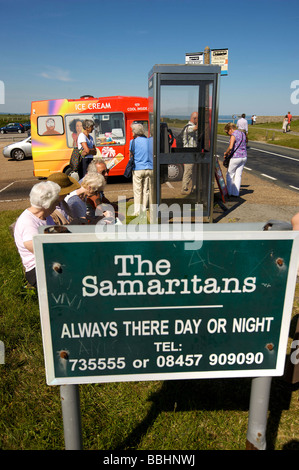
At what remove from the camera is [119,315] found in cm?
166

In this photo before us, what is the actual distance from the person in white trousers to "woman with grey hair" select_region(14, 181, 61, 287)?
251 inches

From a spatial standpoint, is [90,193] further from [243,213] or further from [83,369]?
[243,213]

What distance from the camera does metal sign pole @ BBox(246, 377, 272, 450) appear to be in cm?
175

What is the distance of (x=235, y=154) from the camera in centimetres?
900

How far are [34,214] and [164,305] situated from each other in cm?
209

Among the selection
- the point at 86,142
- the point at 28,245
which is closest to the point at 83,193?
the point at 28,245

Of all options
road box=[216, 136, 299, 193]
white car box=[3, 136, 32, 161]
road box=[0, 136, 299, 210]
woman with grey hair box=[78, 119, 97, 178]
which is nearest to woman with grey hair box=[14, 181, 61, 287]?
woman with grey hair box=[78, 119, 97, 178]

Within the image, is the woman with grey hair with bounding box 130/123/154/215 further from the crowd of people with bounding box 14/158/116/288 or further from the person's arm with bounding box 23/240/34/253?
the person's arm with bounding box 23/240/34/253

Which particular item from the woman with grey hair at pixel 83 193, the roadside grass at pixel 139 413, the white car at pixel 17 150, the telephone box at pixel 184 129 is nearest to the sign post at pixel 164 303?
the roadside grass at pixel 139 413

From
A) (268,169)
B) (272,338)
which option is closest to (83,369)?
(272,338)

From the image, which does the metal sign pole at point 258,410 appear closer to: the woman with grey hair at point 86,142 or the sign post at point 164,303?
the sign post at point 164,303

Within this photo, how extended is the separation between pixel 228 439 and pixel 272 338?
1.25 m

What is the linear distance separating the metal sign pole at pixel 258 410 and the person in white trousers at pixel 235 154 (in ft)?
25.0

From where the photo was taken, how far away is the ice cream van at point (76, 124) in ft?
38.1
